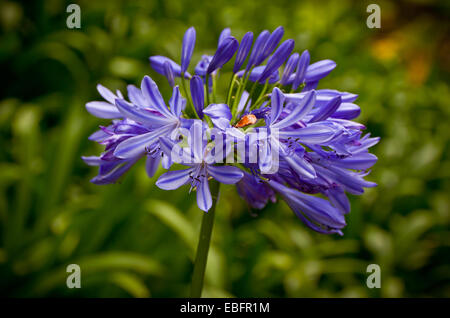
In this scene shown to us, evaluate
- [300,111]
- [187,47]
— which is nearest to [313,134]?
[300,111]

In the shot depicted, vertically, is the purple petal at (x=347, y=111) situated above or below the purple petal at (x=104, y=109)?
below

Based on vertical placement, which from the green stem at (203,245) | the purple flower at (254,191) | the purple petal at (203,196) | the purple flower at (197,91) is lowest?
the green stem at (203,245)

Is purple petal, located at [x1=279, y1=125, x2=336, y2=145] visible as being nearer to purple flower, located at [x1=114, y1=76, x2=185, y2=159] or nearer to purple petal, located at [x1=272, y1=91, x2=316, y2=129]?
purple petal, located at [x1=272, y1=91, x2=316, y2=129]

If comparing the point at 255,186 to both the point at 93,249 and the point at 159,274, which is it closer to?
the point at 159,274

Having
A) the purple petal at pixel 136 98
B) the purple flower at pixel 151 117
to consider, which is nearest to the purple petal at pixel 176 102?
the purple flower at pixel 151 117

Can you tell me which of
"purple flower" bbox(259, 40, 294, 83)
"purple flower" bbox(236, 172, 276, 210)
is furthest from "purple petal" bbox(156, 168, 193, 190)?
"purple flower" bbox(259, 40, 294, 83)

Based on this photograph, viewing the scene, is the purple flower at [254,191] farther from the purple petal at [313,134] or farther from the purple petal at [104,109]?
the purple petal at [104,109]

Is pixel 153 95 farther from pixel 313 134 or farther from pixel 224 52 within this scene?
pixel 313 134
